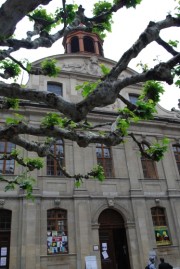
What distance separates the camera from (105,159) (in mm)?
15625

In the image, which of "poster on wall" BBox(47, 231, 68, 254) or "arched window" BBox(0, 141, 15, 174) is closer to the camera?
"poster on wall" BBox(47, 231, 68, 254)

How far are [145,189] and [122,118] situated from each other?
9631mm

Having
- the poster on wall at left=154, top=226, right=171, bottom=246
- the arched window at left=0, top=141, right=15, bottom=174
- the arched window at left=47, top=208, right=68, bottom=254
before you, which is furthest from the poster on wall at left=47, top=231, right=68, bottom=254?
the poster on wall at left=154, top=226, right=171, bottom=246

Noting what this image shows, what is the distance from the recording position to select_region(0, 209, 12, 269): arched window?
11883mm

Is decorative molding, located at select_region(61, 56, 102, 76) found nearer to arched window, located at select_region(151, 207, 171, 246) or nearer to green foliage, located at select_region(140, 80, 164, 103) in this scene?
arched window, located at select_region(151, 207, 171, 246)

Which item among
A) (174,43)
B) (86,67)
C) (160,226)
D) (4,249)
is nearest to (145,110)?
(174,43)

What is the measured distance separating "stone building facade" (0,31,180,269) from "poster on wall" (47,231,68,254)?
44 mm

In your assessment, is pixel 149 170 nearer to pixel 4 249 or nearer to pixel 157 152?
pixel 157 152

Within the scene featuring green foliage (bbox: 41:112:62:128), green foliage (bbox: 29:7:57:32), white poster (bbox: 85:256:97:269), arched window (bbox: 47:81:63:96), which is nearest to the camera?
green foliage (bbox: 41:112:62:128)

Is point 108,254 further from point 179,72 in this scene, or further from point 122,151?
point 179,72

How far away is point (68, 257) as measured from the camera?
40.8ft

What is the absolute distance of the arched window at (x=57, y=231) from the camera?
12528 mm

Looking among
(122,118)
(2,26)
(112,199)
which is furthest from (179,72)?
(112,199)

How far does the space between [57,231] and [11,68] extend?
872 centimetres
